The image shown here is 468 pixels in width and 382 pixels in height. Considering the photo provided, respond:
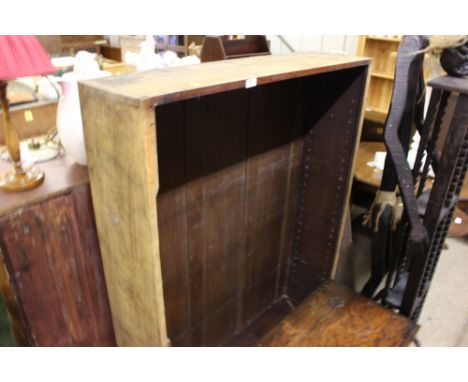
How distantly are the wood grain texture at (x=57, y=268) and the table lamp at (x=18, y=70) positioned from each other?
9cm

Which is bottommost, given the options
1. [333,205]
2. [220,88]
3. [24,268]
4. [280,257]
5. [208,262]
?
[280,257]

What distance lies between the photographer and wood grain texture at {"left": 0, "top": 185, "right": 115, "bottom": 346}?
96 cm

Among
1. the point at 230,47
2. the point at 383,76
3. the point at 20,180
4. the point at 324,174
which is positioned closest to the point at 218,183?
the point at 324,174

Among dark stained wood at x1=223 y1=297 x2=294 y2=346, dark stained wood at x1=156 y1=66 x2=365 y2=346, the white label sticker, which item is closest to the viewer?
the white label sticker

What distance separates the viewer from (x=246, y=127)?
1.40 metres

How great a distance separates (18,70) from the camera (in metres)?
0.85

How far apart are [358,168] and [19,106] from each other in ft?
5.74

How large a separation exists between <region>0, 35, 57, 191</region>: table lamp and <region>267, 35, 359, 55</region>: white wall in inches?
137

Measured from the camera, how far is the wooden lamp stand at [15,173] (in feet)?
3.21

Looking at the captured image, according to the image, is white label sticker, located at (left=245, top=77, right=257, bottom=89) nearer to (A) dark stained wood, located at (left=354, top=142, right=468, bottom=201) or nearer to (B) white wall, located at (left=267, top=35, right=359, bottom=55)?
(A) dark stained wood, located at (left=354, top=142, right=468, bottom=201)

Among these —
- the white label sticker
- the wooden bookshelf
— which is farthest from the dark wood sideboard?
the wooden bookshelf
